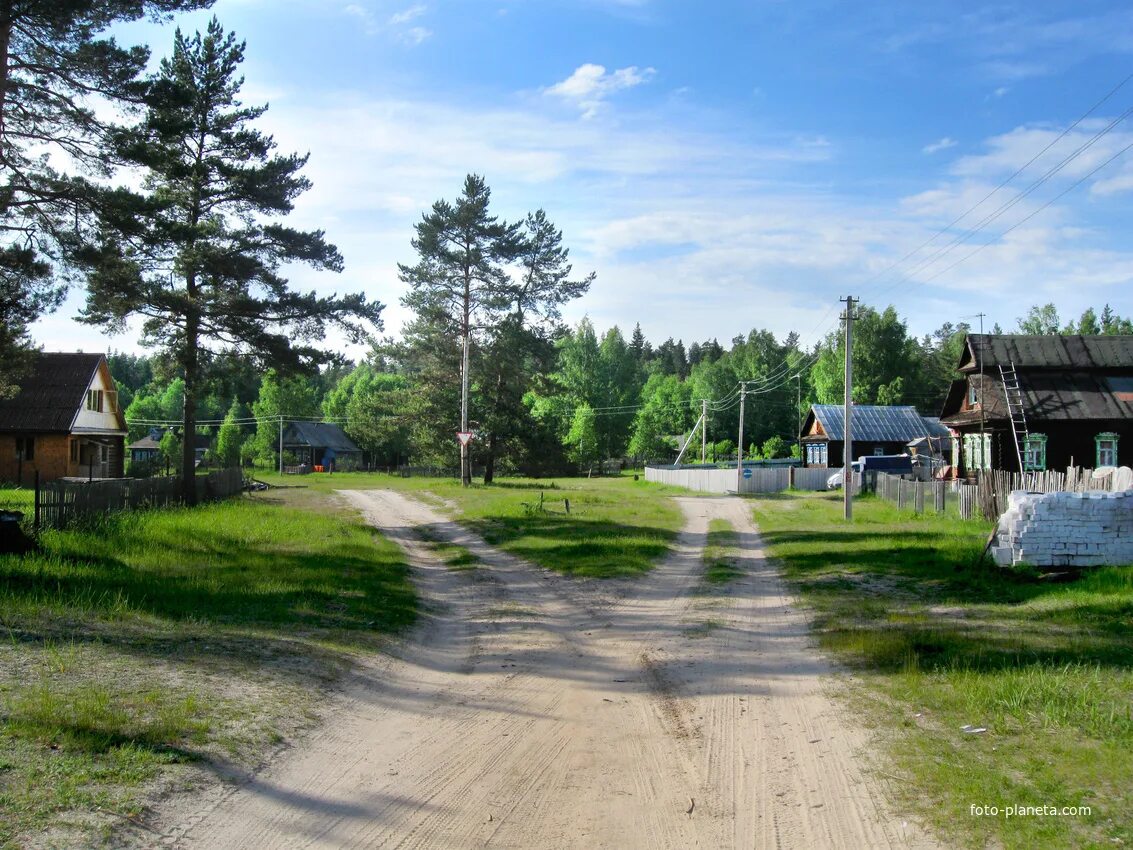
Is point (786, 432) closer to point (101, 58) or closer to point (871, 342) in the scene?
point (871, 342)

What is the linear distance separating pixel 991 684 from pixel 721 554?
454 inches

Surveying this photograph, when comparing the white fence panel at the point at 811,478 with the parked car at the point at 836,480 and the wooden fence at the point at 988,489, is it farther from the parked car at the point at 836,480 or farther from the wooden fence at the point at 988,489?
the wooden fence at the point at 988,489

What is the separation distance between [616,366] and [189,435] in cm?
6723

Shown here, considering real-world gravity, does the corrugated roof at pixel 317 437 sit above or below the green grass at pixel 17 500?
above

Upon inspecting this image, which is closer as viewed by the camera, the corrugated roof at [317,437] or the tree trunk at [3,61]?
the tree trunk at [3,61]

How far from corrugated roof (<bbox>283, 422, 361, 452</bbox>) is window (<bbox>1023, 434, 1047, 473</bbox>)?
69758 mm

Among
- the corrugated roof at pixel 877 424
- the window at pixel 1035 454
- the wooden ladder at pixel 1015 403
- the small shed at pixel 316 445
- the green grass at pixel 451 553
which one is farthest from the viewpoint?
the small shed at pixel 316 445

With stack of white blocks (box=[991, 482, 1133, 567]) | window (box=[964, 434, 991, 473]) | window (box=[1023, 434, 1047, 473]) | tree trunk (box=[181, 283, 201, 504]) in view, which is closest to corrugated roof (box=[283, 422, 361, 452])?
tree trunk (box=[181, 283, 201, 504])

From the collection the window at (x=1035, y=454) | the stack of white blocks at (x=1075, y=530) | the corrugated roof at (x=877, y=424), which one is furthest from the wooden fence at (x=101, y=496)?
the corrugated roof at (x=877, y=424)

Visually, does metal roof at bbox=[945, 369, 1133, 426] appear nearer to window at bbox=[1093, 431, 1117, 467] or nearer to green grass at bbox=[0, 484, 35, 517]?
window at bbox=[1093, 431, 1117, 467]

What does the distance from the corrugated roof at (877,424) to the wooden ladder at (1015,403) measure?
1992cm

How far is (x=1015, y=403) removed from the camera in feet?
115

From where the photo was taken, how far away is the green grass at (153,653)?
536cm

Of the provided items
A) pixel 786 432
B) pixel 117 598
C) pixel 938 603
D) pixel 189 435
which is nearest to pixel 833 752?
pixel 938 603
